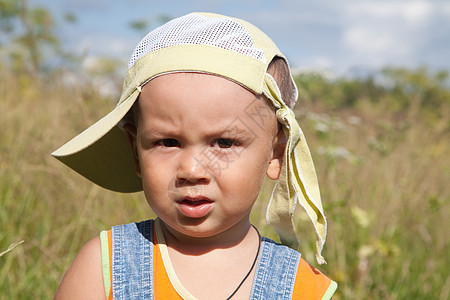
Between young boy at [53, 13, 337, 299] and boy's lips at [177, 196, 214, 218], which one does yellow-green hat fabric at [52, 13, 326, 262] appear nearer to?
young boy at [53, 13, 337, 299]

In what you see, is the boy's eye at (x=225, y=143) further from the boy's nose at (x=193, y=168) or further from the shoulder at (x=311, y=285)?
the shoulder at (x=311, y=285)

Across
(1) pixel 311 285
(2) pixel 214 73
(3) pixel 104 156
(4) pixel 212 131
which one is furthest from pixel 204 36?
(1) pixel 311 285

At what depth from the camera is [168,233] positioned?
1.46 meters

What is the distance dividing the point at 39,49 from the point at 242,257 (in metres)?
5.31

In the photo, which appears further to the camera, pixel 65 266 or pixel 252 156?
pixel 65 266

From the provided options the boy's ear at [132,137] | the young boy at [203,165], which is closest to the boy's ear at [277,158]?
the young boy at [203,165]

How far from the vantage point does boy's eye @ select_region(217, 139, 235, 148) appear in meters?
1.29

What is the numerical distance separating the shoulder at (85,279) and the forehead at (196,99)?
1.43 ft

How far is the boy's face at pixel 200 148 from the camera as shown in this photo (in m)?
1.23

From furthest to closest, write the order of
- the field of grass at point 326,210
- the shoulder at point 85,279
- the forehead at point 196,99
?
the field of grass at point 326,210, the shoulder at point 85,279, the forehead at point 196,99

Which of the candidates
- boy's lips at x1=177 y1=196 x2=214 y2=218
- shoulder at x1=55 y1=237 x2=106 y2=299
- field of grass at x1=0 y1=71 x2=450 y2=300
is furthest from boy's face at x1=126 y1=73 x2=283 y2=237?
field of grass at x1=0 y1=71 x2=450 y2=300

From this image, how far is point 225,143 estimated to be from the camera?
129cm

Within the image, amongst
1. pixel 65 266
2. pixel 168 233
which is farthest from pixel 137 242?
pixel 65 266

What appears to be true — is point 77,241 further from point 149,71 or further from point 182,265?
point 149,71
